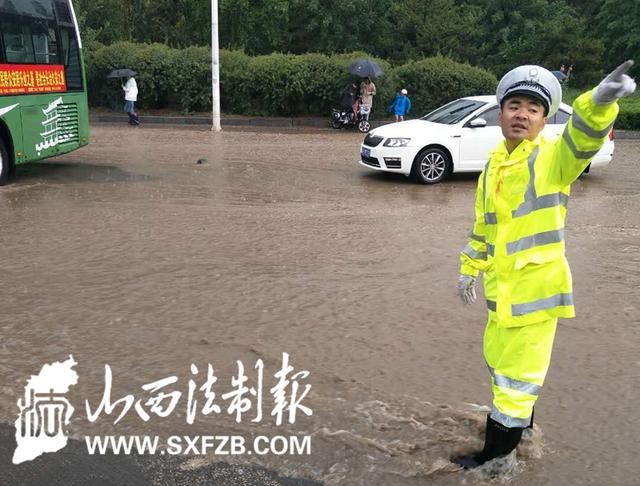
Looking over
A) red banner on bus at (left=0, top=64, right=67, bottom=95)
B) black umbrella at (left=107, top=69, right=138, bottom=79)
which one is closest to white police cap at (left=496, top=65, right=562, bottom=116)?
red banner on bus at (left=0, top=64, right=67, bottom=95)

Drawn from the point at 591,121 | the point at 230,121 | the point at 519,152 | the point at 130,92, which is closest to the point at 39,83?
the point at 519,152

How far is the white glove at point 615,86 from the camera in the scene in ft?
8.27

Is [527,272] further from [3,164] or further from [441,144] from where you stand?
[3,164]

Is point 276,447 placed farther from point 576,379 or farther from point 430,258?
point 430,258

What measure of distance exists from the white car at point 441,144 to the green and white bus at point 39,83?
5.46 meters

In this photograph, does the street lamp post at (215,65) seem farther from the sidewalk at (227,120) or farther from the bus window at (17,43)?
the bus window at (17,43)

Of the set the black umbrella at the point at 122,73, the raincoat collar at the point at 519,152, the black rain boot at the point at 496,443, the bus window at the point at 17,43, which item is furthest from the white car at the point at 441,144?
the black umbrella at the point at 122,73

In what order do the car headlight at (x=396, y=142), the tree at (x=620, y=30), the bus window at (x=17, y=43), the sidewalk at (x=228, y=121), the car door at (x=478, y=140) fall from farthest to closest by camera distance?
1. the tree at (x=620, y=30)
2. the sidewalk at (x=228, y=121)
3. the car door at (x=478, y=140)
4. the car headlight at (x=396, y=142)
5. the bus window at (x=17, y=43)

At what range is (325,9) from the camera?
3556 centimetres

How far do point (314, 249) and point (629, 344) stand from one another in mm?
3450

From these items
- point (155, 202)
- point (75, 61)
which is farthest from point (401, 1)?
point (155, 202)

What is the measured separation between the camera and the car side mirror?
12.0 meters

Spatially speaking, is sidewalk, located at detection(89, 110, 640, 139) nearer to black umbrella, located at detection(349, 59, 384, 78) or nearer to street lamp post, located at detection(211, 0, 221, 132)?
black umbrella, located at detection(349, 59, 384, 78)

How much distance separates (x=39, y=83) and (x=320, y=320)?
28.1 feet
